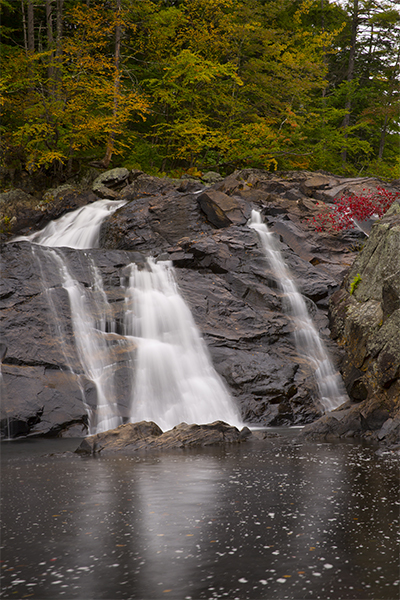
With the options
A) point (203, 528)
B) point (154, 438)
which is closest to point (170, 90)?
point (154, 438)

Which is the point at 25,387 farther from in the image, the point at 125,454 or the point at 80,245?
the point at 80,245

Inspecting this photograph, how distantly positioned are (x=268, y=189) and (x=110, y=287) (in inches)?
369

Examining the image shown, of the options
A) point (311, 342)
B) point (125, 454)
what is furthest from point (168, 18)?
point (125, 454)

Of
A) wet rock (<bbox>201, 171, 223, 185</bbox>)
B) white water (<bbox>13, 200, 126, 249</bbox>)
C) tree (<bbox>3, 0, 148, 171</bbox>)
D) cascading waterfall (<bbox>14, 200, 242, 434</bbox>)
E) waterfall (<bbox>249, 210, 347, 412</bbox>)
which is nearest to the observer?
cascading waterfall (<bbox>14, 200, 242, 434</bbox>)

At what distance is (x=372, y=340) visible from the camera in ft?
31.5

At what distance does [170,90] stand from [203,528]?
68.8ft

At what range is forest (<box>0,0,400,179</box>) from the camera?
1964 cm

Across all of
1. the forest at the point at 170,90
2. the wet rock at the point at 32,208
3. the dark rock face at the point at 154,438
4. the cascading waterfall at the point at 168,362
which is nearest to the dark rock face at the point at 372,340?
the dark rock face at the point at 154,438

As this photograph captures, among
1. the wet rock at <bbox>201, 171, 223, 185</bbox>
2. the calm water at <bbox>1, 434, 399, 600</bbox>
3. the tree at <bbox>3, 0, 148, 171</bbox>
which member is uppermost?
the tree at <bbox>3, 0, 148, 171</bbox>

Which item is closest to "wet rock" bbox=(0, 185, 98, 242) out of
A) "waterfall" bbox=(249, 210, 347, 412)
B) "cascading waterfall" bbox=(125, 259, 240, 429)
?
"cascading waterfall" bbox=(125, 259, 240, 429)

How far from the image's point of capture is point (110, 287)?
12.2 m

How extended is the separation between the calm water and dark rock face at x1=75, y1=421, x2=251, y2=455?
2.44ft

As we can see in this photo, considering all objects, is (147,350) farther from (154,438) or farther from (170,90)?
(170,90)

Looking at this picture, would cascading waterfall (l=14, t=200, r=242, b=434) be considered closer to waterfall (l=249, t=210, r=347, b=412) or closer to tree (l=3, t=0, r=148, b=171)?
waterfall (l=249, t=210, r=347, b=412)
